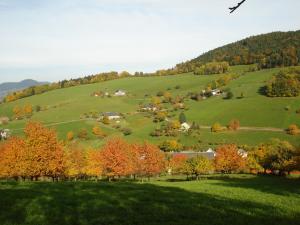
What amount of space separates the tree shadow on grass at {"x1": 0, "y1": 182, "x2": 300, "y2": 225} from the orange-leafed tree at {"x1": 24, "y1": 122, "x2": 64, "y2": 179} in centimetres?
3616

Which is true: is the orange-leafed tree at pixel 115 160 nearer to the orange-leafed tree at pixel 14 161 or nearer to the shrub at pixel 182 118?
the orange-leafed tree at pixel 14 161

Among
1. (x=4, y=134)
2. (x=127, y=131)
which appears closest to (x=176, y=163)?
(x=127, y=131)

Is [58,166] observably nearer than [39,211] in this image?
No

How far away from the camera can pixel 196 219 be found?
1819 cm

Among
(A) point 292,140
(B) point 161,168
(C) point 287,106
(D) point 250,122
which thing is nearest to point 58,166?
(B) point 161,168

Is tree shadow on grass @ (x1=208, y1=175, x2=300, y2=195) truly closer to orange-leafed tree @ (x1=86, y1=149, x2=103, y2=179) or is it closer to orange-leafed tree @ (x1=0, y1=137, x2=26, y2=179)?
orange-leafed tree @ (x1=0, y1=137, x2=26, y2=179)

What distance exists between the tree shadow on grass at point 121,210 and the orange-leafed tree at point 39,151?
36163mm

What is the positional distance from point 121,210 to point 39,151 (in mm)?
42919

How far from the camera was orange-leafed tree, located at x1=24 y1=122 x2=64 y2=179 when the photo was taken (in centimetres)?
5950

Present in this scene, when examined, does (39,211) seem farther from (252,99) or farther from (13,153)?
(252,99)

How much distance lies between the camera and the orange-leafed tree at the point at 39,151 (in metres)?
59.5

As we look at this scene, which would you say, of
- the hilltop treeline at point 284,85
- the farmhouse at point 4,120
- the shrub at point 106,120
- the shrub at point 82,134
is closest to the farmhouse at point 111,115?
the shrub at point 106,120

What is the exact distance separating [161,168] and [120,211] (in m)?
82.0

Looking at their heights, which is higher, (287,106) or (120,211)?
(120,211)
